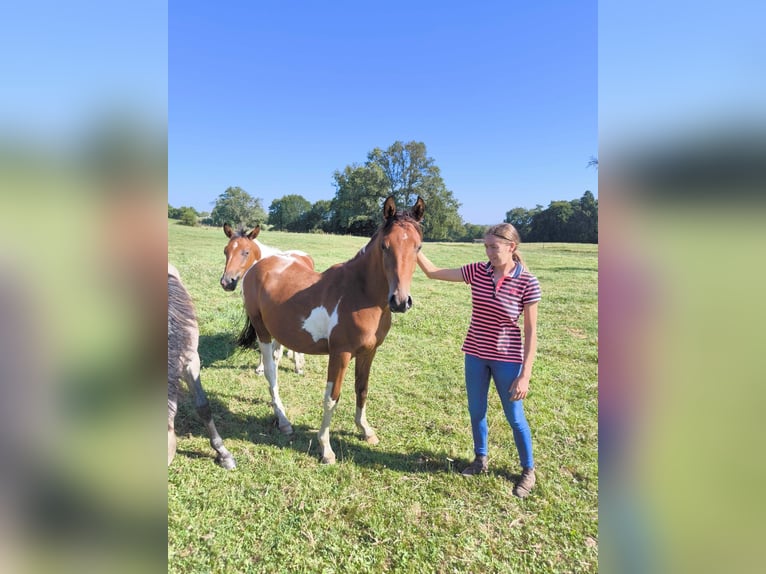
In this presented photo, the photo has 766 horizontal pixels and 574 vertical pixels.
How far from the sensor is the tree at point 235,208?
38.1 metres

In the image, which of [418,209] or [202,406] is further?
[202,406]

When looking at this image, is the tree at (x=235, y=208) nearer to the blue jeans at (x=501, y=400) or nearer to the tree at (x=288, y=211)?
the tree at (x=288, y=211)

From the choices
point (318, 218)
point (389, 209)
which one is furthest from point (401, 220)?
point (318, 218)

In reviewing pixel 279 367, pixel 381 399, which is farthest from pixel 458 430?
pixel 279 367

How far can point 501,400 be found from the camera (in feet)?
9.90

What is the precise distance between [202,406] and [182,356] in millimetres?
600

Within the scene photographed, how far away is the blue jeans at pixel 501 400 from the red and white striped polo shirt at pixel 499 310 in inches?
3.5

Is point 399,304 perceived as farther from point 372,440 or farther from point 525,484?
point 525,484

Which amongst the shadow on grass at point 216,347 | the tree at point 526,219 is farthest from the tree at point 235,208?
the shadow on grass at point 216,347
